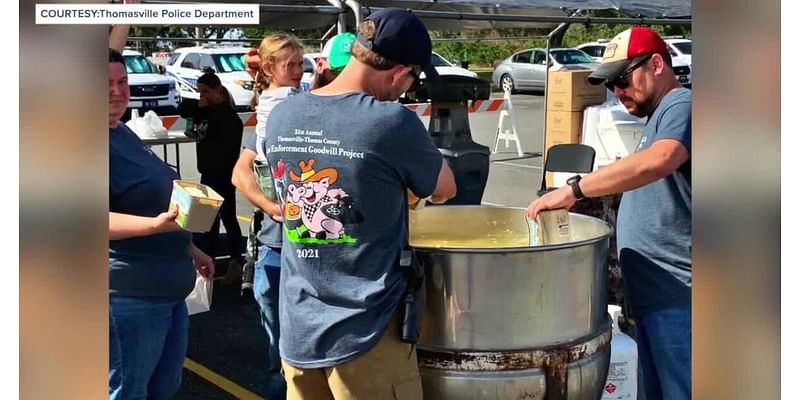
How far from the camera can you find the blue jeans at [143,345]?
2742mm

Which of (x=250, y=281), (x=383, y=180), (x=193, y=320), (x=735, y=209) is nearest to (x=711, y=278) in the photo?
(x=735, y=209)

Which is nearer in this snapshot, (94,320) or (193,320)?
(94,320)

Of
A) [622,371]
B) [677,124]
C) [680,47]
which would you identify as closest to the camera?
[677,124]

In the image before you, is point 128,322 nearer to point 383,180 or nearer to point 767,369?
point 383,180

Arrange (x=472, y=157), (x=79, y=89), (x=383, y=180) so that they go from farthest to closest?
(x=472, y=157) → (x=383, y=180) → (x=79, y=89)

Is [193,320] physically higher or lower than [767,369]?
lower

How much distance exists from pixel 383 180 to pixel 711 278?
81 cm

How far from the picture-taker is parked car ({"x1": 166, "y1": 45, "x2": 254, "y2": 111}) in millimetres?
20109

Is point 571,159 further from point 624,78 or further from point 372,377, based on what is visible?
point 372,377

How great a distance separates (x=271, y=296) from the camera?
3.55m

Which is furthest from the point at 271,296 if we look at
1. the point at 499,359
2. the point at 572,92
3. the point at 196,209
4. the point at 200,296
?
the point at 572,92

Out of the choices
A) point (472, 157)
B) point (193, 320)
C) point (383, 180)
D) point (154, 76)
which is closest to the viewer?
point (383, 180)

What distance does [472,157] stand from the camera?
6.45 metres

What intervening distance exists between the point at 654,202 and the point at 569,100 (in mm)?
4708
